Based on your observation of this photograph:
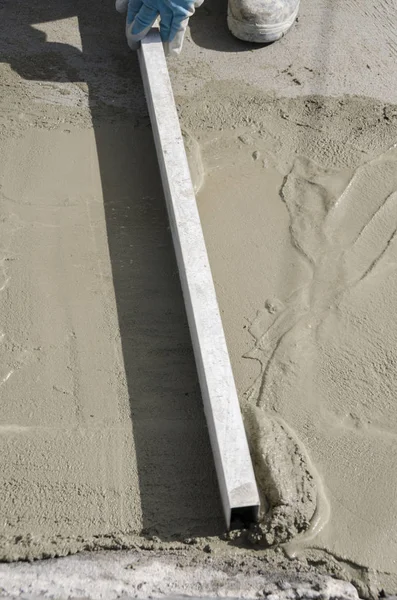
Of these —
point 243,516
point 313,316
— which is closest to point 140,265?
point 313,316

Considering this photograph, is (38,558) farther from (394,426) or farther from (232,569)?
(394,426)

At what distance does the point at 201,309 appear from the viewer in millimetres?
2688

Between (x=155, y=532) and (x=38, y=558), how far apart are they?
0.35m

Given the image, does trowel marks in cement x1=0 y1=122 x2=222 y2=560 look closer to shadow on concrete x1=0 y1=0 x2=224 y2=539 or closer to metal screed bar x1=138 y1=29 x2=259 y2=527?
shadow on concrete x1=0 y1=0 x2=224 y2=539

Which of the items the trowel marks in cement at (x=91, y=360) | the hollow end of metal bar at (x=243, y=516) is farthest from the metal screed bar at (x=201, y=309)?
the trowel marks in cement at (x=91, y=360)

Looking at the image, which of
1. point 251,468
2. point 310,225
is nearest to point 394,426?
point 251,468

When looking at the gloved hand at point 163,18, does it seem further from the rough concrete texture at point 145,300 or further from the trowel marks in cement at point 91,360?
the trowel marks in cement at point 91,360

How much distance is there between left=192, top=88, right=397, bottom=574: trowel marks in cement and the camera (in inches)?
92.5

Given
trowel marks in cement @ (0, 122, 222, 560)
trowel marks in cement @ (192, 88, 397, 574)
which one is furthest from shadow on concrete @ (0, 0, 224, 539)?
trowel marks in cement @ (192, 88, 397, 574)

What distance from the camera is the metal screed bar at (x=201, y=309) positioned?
2.26 m

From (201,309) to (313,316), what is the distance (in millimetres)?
467

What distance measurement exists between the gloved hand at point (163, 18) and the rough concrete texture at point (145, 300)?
19 centimetres

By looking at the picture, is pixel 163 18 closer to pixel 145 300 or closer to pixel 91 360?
pixel 145 300

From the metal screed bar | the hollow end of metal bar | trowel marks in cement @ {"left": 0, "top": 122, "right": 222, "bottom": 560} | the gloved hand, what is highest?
the gloved hand
